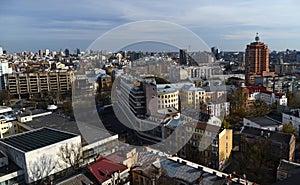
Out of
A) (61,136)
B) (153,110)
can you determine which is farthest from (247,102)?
(61,136)

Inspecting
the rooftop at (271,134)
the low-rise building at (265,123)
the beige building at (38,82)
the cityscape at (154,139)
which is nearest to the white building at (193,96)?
the cityscape at (154,139)

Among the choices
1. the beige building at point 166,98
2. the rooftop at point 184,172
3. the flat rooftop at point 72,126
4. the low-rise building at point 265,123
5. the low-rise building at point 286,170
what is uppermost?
the beige building at point 166,98

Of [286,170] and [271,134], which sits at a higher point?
[271,134]

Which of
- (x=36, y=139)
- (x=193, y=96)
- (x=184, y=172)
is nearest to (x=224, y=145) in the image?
(x=184, y=172)

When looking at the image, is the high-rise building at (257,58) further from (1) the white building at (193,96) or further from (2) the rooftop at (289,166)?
(2) the rooftop at (289,166)

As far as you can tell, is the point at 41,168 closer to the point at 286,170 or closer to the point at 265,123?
the point at 286,170

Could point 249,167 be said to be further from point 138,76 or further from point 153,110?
point 138,76
